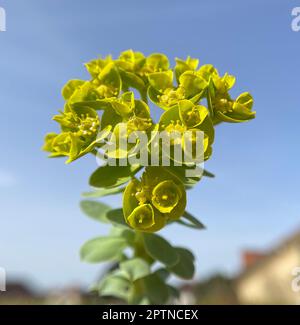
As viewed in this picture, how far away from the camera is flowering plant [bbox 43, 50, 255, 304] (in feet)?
3.67

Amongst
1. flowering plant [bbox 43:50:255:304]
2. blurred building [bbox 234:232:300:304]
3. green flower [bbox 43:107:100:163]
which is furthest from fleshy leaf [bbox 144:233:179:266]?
blurred building [bbox 234:232:300:304]

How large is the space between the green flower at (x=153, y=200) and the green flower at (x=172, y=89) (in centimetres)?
19

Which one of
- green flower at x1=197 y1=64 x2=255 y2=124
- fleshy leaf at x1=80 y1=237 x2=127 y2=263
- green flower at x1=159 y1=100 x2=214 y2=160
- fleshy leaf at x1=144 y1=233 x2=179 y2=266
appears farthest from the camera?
fleshy leaf at x1=80 y1=237 x2=127 y2=263

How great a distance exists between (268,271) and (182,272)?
50.9 feet

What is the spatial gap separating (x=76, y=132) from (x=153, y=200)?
0.30 meters

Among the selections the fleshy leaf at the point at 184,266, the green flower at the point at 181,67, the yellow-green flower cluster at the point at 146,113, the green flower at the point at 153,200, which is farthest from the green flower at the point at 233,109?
the fleshy leaf at the point at 184,266

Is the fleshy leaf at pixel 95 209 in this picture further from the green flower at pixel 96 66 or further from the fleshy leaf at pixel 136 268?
the green flower at pixel 96 66

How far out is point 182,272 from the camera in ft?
4.60

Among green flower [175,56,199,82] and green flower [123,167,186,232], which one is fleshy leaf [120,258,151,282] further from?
green flower [175,56,199,82]

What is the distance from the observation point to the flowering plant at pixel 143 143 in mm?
1117

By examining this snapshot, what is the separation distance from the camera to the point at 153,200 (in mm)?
1138

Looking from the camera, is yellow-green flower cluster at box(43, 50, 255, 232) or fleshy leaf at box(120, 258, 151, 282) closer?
yellow-green flower cluster at box(43, 50, 255, 232)

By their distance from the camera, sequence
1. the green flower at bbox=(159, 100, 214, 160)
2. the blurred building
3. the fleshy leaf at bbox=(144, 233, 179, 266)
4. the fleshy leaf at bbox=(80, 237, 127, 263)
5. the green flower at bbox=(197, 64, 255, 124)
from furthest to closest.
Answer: the blurred building < the fleshy leaf at bbox=(80, 237, 127, 263) < the fleshy leaf at bbox=(144, 233, 179, 266) < the green flower at bbox=(197, 64, 255, 124) < the green flower at bbox=(159, 100, 214, 160)

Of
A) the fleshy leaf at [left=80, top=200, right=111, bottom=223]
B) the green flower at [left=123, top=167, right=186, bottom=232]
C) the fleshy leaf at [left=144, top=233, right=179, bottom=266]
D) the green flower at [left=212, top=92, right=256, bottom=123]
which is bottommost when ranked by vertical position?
→ the fleshy leaf at [left=144, top=233, right=179, bottom=266]
